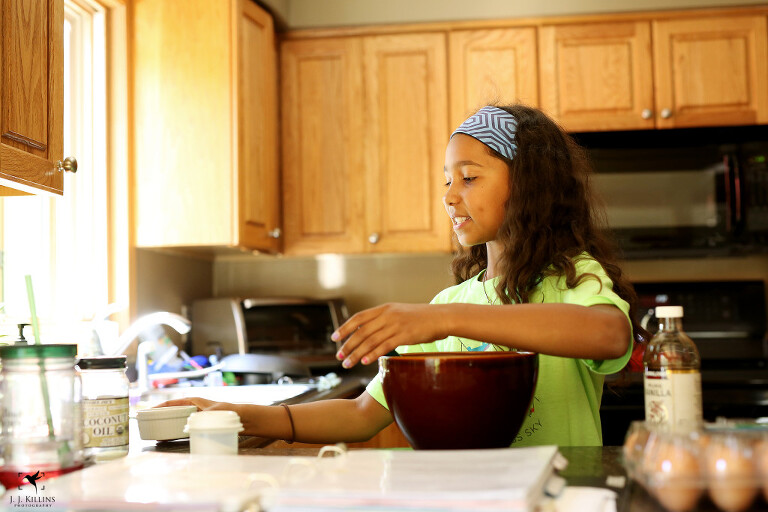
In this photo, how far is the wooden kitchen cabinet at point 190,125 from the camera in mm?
2576

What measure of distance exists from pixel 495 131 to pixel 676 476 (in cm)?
79

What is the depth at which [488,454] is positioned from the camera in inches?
27.6

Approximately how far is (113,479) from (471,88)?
2.47 meters

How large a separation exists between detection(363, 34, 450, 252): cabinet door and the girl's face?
161cm

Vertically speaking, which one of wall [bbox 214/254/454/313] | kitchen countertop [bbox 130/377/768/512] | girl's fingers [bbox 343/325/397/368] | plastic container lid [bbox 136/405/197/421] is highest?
wall [bbox 214/254/454/313]

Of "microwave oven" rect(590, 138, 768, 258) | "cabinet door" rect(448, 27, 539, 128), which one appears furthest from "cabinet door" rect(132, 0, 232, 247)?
"microwave oven" rect(590, 138, 768, 258)

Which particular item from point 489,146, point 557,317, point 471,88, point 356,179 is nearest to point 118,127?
point 356,179

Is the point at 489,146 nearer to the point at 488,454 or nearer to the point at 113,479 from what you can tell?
the point at 488,454

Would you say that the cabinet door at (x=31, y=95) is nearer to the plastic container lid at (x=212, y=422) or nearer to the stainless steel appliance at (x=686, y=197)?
the plastic container lid at (x=212, y=422)

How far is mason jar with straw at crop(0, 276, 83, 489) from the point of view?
2.46 ft

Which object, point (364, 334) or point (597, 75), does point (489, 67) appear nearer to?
point (597, 75)

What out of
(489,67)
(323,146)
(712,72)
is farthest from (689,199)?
(323,146)

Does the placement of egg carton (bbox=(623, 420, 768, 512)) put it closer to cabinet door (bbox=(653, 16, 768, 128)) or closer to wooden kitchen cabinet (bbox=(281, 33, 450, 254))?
wooden kitchen cabinet (bbox=(281, 33, 450, 254))

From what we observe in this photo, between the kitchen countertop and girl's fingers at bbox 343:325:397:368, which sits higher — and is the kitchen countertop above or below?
below
